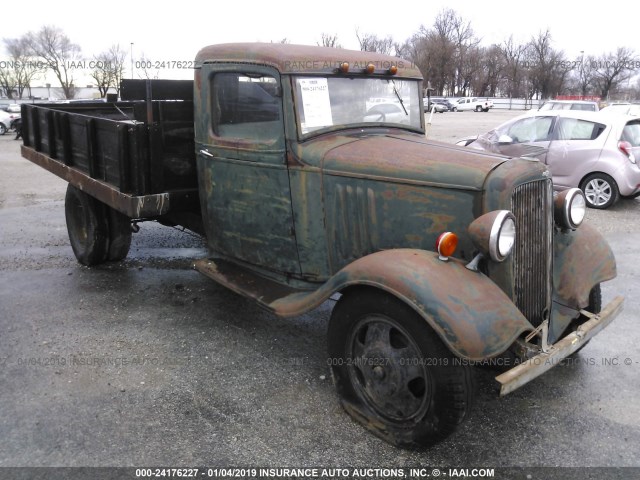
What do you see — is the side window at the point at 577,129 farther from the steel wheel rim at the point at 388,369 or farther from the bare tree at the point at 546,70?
the bare tree at the point at 546,70

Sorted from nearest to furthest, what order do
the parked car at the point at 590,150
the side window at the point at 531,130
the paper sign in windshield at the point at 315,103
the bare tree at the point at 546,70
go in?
the paper sign in windshield at the point at 315,103, the parked car at the point at 590,150, the side window at the point at 531,130, the bare tree at the point at 546,70

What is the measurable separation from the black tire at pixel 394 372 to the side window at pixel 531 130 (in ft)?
24.0

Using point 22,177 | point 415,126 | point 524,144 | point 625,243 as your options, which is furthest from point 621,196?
point 22,177

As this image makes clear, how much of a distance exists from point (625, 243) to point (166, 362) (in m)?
5.83

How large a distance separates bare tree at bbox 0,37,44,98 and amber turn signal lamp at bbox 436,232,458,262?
5507 centimetres

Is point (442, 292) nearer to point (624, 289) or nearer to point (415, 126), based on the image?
point (415, 126)

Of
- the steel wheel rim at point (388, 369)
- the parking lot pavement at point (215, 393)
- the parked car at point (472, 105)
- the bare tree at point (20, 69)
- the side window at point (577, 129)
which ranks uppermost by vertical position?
the bare tree at point (20, 69)

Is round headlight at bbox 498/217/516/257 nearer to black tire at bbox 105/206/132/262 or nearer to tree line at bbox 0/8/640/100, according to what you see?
black tire at bbox 105/206/132/262

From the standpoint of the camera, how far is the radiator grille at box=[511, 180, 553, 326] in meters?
3.00

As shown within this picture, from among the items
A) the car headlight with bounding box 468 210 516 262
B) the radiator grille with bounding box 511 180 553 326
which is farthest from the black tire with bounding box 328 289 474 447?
the radiator grille with bounding box 511 180 553 326

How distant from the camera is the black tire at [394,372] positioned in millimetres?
2656

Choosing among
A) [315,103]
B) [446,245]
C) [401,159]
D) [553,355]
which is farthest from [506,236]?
[315,103]

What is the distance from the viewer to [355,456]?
9.36 feet

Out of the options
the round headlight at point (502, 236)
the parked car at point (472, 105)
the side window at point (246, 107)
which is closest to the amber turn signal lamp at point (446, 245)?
the round headlight at point (502, 236)
